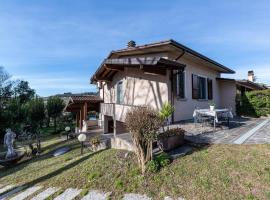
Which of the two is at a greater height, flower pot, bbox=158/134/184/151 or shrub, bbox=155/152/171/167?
flower pot, bbox=158/134/184/151

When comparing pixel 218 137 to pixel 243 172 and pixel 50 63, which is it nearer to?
pixel 243 172

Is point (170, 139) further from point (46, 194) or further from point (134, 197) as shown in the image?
point (46, 194)

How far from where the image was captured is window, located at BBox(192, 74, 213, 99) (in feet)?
42.3

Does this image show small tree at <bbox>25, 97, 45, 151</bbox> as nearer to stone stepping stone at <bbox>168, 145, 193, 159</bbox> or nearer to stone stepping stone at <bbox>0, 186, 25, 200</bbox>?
stone stepping stone at <bbox>0, 186, 25, 200</bbox>

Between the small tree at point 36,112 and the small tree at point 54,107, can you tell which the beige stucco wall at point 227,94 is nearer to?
the small tree at point 54,107

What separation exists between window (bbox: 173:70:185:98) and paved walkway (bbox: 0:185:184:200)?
6935 millimetres

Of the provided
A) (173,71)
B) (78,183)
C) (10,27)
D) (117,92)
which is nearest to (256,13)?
(173,71)

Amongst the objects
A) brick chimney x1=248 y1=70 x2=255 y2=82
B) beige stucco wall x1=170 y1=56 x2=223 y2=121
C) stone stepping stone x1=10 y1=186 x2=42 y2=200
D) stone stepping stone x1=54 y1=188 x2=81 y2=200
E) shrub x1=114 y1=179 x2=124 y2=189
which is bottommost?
stone stepping stone x1=10 y1=186 x2=42 y2=200

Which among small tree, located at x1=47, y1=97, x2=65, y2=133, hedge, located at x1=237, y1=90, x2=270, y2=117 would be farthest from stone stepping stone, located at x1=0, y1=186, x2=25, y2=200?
small tree, located at x1=47, y1=97, x2=65, y2=133

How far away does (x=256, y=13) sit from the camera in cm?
1138

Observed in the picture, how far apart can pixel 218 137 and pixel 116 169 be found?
4.00m

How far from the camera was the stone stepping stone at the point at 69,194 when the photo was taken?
512 cm

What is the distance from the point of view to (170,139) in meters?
6.52

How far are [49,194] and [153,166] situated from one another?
287 cm
